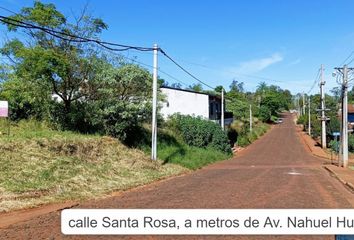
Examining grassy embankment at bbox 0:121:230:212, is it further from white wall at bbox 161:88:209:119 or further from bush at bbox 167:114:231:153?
white wall at bbox 161:88:209:119

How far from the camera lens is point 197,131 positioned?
125 feet

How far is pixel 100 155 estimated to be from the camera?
2000cm

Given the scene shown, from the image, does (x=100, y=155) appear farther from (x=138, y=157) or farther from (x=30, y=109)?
(x=30, y=109)

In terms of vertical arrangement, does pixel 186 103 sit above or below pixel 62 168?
above

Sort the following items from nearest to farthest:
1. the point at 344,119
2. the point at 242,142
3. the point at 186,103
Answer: the point at 344,119, the point at 186,103, the point at 242,142

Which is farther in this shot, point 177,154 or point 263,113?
point 263,113

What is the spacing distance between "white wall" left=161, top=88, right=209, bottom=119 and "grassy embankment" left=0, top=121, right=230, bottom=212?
22.0 m

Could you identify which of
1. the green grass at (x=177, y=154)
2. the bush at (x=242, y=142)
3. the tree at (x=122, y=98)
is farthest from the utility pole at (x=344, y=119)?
the bush at (x=242, y=142)

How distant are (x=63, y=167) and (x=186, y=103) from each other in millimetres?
33012

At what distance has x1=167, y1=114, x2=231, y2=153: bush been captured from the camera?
1484 inches

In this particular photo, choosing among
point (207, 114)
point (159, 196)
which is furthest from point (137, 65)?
point (207, 114)

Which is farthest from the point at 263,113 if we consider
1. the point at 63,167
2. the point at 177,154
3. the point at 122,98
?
the point at 63,167

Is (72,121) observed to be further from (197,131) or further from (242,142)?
(242,142)

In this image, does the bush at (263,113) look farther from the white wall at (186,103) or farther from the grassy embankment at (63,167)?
the grassy embankment at (63,167)
